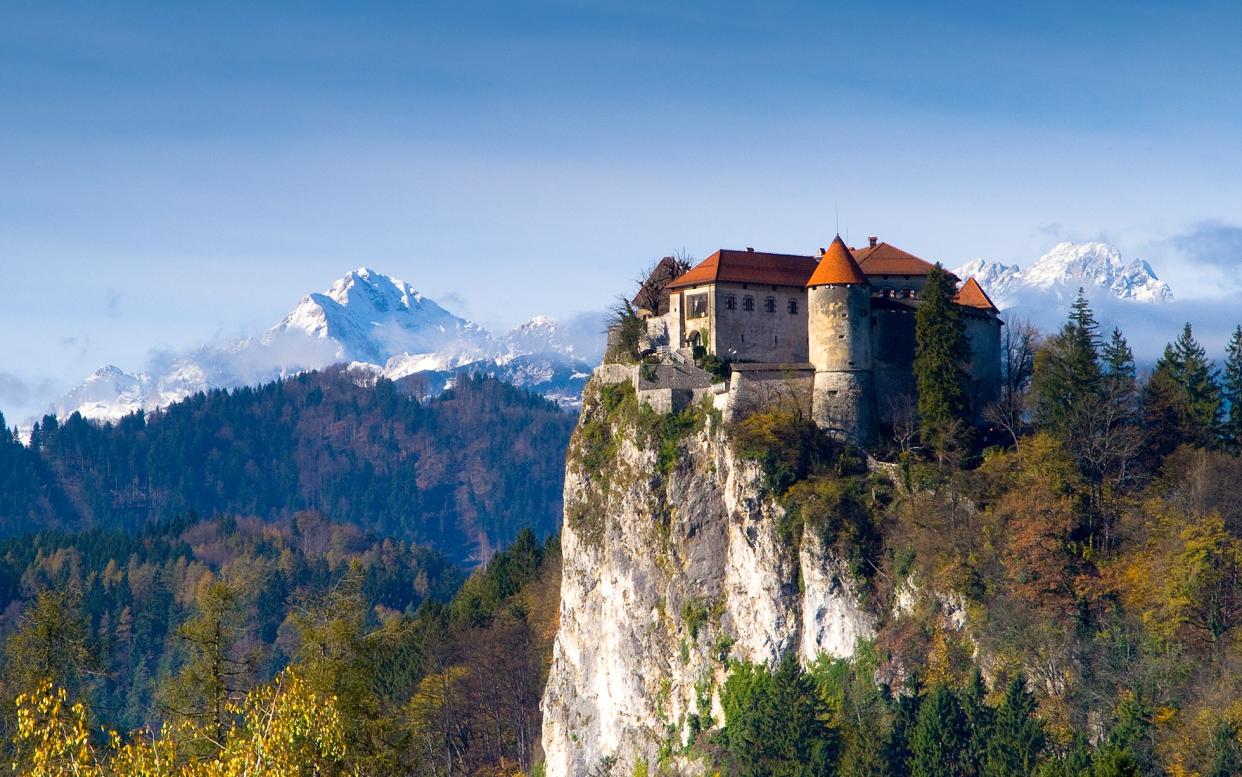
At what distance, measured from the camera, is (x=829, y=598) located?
77312mm

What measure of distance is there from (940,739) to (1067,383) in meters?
18.4

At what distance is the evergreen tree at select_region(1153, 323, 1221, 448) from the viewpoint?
7756 cm

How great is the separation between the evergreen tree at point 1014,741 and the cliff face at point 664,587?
10083 mm

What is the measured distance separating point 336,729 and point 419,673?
2958 inches

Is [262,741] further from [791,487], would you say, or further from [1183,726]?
[791,487]

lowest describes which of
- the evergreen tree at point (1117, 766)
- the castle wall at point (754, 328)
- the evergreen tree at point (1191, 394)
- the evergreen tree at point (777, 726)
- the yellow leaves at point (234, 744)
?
the evergreen tree at point (777, 726)

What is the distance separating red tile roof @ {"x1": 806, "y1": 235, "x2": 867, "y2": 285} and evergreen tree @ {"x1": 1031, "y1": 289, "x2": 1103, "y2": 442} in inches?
363

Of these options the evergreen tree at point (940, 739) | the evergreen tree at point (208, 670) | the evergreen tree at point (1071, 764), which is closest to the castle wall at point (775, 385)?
the evergreen tree at point (940, 739)

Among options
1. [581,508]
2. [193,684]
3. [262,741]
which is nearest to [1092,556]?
[581,508]

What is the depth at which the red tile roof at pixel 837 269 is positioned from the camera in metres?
78.4

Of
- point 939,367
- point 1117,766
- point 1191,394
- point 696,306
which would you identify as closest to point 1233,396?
point 1191,394

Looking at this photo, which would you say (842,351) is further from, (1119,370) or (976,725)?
(976,725)

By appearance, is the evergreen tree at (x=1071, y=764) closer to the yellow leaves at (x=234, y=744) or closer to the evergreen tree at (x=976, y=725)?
the evergreen tree at (x=976, y=725)

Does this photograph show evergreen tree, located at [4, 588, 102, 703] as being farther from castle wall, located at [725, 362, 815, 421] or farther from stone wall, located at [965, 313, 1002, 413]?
stone wall, located at [965, 313, 1002, 413]
